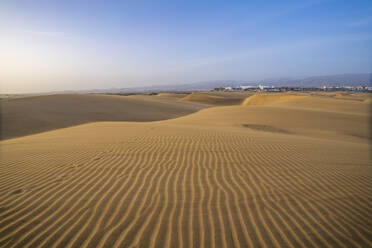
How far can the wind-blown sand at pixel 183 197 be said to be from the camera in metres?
3.06

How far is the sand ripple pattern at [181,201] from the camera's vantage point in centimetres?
305

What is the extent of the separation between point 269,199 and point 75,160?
4852 mm

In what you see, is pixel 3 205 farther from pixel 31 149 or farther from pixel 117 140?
pixel 117 140

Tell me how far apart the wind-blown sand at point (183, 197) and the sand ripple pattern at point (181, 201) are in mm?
16

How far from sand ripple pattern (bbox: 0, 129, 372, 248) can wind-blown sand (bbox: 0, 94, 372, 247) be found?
0.6 inches

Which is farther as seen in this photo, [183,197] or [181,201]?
[183,197]

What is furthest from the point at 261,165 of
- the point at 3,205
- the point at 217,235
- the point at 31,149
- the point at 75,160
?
the point at 31,149

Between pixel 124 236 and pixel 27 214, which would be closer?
pixel 124 236

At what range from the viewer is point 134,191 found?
428 centimetres

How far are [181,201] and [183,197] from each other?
0.14 meters

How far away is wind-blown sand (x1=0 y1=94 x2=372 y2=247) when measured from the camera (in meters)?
3.06

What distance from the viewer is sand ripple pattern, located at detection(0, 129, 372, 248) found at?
10.0ft

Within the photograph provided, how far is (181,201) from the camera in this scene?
13.0 ft

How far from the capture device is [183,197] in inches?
161
